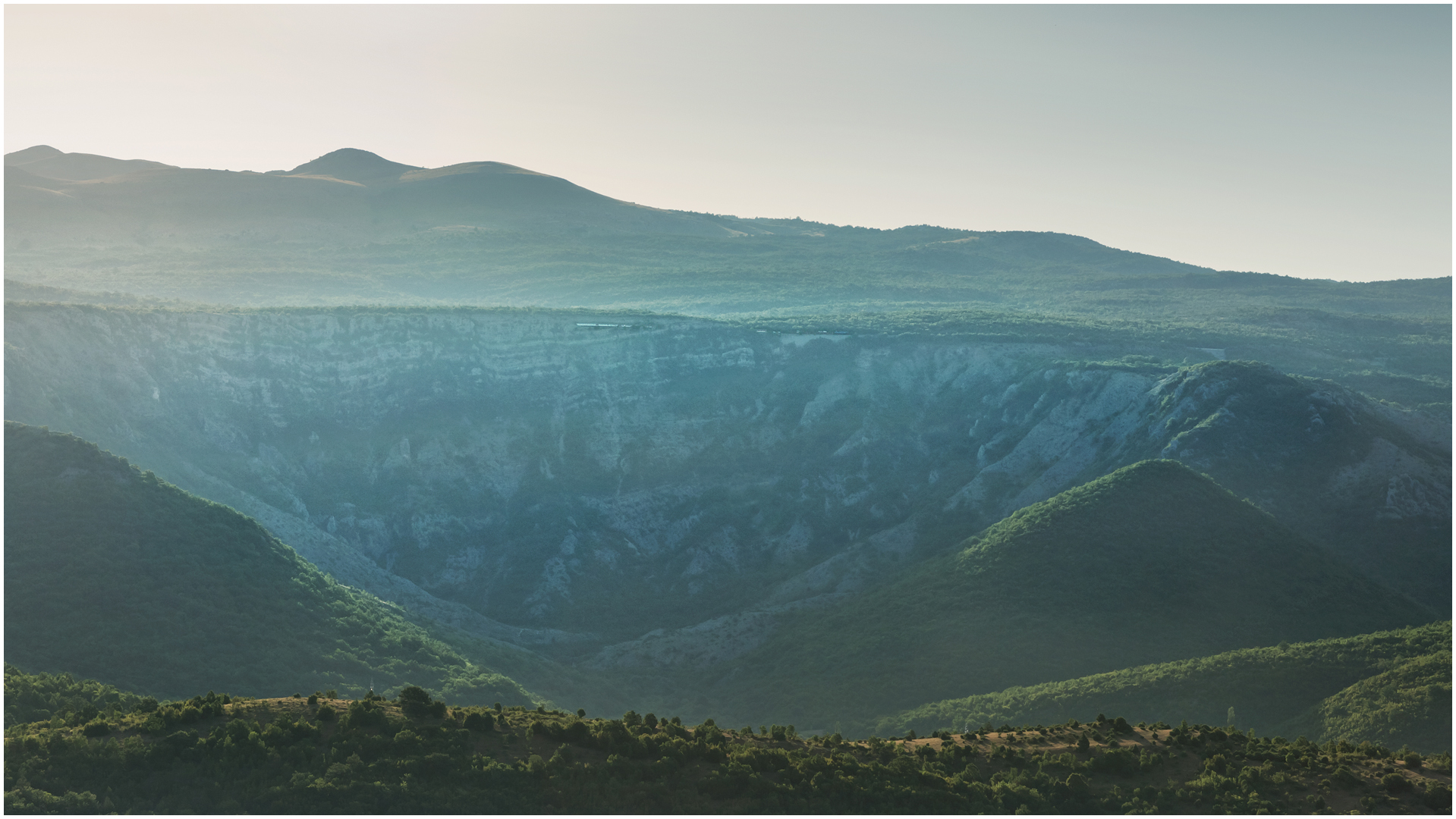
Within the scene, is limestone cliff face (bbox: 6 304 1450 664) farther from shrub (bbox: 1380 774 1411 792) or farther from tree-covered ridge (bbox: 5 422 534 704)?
shrub (bbox: 1380 774 1411 792)

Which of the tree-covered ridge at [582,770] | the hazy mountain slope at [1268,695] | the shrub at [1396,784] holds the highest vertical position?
the shrub at [1396,784]

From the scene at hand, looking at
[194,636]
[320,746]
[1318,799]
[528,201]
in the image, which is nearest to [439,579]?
[194,636]

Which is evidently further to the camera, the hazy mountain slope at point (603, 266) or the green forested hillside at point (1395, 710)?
the hazy mountain slope at point (603, 266)

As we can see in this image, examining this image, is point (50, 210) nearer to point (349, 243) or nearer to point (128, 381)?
point (349, 243)

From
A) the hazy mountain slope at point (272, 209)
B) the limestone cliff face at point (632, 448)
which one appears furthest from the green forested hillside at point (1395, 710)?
the hazy mountain slope at point (272, 209)

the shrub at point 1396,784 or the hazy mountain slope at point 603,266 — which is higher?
the hazy mountain slope at point 603,266

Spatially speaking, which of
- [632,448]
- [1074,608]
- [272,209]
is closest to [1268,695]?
[1074,608]

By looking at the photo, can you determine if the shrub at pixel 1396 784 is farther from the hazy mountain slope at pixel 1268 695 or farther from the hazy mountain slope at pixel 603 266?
the hazy mountain slope at pixel 603 266
